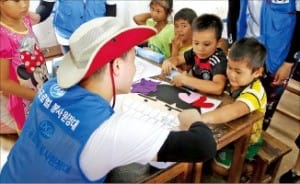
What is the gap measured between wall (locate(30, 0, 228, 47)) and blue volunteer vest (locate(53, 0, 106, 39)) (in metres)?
0.46

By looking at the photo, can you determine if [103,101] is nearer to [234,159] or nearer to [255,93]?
[255,93]

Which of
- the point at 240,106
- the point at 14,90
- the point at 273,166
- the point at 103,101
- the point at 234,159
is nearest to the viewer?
the point at 103,101

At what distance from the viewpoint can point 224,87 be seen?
1529 mm

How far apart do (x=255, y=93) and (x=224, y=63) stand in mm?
287

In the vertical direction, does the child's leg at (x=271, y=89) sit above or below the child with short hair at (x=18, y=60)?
below

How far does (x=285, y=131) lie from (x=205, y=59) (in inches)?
48.7

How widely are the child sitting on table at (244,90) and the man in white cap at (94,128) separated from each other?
431 mm

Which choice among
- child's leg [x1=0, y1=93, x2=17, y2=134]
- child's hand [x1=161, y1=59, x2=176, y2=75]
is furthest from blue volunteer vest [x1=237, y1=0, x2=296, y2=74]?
child's leg [x1=0, y1=93, x2=17, y2=134]

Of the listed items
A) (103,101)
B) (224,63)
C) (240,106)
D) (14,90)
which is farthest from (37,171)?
(224,63)

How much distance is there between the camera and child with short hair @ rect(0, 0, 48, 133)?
4.52 ft

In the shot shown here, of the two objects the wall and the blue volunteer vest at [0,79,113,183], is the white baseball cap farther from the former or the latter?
the wall

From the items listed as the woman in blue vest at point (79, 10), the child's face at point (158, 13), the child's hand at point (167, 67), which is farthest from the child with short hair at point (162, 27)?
the child's hand at point (167, 67)

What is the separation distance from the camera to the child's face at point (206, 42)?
1694mm

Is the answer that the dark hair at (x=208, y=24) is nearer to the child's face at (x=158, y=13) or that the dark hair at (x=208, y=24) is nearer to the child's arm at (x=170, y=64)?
the child's arm at (x=170, y=64)
